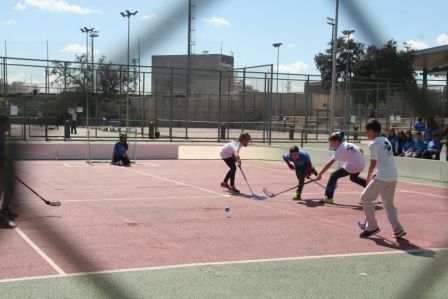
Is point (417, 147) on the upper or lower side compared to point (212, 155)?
upper

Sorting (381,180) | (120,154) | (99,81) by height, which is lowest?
(120,154)

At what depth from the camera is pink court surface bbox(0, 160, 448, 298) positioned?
16.6 feet

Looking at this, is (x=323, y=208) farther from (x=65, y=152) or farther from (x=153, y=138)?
(x=153, y=138)

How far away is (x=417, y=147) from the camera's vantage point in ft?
63.4

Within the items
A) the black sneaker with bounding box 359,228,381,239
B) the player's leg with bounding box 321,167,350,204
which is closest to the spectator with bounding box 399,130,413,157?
the player's leg with bounding box 321,167,350,204

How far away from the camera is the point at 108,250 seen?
6648 millimetres

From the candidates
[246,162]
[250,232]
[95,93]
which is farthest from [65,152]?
[95,93]

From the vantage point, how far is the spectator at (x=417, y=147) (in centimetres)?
1891

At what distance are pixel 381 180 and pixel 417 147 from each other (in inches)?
500

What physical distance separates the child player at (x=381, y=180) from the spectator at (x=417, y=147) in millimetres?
11959

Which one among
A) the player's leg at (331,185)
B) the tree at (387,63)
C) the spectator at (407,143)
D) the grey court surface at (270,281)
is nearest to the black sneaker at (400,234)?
the grey court surface at (270,281)

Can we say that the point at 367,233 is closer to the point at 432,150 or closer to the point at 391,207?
the point at 391,207

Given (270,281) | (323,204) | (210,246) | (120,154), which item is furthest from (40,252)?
(120,154)

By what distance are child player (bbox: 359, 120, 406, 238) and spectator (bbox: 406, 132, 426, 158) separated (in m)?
12.0
